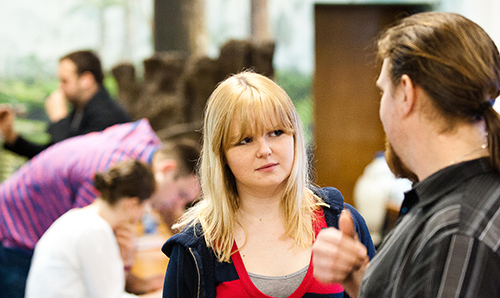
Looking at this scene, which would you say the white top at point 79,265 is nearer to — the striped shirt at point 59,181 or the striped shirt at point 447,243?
the striped shirt at point 59,181

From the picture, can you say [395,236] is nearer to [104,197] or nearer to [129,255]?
[104,197]

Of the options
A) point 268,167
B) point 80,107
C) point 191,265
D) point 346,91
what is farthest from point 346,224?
point 346,91

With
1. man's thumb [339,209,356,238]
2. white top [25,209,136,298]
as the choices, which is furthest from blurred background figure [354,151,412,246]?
man's thumb [339,209,356,238]

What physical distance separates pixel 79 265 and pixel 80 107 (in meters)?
1.74

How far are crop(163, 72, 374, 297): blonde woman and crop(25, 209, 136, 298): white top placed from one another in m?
0.93

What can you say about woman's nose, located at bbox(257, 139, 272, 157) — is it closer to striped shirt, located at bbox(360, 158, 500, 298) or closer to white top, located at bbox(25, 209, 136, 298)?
striped shirt, located at bbox(360, 158, 500, 298)

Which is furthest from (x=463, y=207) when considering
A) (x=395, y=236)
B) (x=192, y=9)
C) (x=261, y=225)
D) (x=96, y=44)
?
(x=96, y=44)

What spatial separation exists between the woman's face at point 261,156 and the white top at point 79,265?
43.3 inches

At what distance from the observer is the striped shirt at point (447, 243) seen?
0.86 m

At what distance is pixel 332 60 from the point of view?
6223 millimetres

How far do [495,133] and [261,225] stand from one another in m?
0.62

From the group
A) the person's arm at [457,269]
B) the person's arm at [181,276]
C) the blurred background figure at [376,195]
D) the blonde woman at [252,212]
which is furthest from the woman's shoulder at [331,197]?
the blurred background figure at [376,195]

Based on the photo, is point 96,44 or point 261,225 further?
point 96,44

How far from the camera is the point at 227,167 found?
4.75 ft
